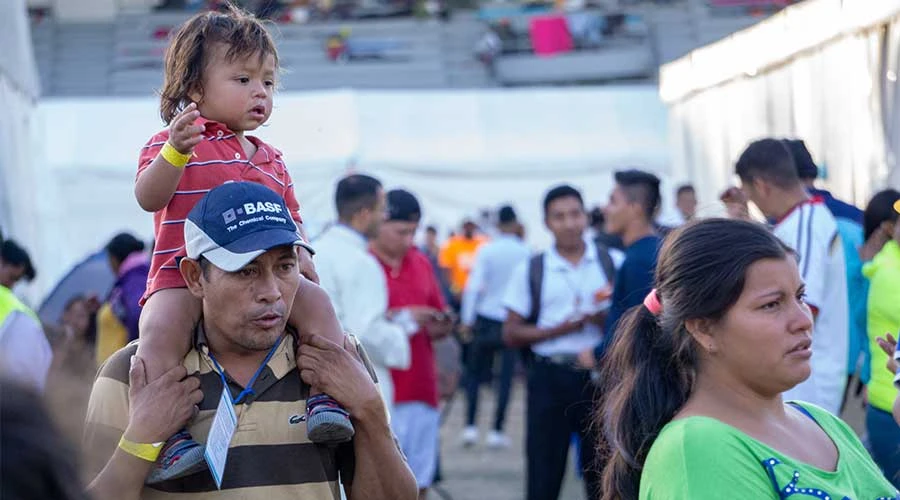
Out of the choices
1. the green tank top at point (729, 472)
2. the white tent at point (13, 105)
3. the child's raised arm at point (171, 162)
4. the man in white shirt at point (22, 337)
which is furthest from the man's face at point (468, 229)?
the green tank top at point (729, 472)

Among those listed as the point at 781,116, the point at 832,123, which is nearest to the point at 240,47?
the point at 832,123

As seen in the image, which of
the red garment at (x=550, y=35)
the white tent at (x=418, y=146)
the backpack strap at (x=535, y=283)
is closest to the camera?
the backpack strap at (x=535, y=283)

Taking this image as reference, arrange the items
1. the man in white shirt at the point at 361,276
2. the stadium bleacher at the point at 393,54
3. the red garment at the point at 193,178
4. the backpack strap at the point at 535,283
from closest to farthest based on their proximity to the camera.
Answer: the red garment at the point at 193,178, the man in white shirt at the point at 361,276, the backpack strap at the point at 535,283, the stadium bleacher at the point at 393,54

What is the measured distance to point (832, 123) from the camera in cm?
1014

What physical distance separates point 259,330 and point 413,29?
30.5 m

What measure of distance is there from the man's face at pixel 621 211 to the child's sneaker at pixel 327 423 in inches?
159

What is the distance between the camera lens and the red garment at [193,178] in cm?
317

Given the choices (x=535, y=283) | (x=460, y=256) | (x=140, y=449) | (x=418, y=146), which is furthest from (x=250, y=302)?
(x=418, y=146)

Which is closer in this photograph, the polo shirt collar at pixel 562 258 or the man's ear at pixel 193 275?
the man's ear at pixel 193 275

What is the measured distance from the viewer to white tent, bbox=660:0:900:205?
29.2ft

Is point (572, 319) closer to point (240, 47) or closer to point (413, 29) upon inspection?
point (240, 47)

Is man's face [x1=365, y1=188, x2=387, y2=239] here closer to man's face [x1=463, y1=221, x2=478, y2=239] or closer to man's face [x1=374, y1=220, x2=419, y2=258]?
man's face [x1=374, y1=220, x2=419, y2=258]

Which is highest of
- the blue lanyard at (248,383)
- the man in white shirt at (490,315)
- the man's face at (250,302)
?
the man's face at (250,302)

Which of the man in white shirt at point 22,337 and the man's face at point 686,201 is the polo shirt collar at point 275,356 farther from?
the man's face at point 686,201
